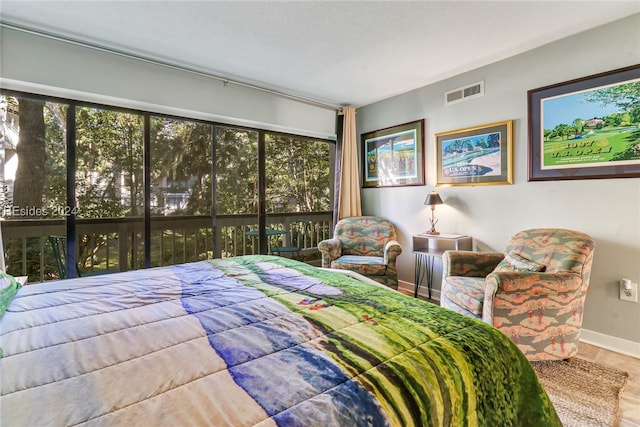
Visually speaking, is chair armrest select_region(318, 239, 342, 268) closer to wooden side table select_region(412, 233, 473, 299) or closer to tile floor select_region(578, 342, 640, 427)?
wooden side table select_region(412, 233, 473, 299)

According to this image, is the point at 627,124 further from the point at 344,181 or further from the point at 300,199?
the point at 300,199

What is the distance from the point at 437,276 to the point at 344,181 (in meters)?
1.75

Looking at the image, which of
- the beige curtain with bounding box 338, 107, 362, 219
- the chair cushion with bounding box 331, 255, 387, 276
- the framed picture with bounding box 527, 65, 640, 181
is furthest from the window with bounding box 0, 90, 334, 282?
the framed picture with bounding box 527, 65, 640, 181

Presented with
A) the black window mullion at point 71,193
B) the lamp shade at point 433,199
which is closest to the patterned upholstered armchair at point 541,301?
the lamp shade at point 433,199

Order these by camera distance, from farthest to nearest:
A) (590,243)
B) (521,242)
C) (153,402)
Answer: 1. (521,242)
2. (590,243)
3. (153,402)

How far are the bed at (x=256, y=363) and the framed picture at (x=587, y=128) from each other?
224 cm

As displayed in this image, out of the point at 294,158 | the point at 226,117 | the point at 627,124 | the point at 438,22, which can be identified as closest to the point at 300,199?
the point at 294,158

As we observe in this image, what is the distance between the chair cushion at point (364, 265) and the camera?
328cm

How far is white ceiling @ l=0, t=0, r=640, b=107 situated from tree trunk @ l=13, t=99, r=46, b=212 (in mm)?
722

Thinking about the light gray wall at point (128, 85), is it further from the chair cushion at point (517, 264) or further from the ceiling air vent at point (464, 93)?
the chair cushion at point (517, 264)

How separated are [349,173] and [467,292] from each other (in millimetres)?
2460

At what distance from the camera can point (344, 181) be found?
4305 mm

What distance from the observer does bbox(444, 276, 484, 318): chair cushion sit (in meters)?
2.21

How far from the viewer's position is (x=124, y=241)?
3377mm
